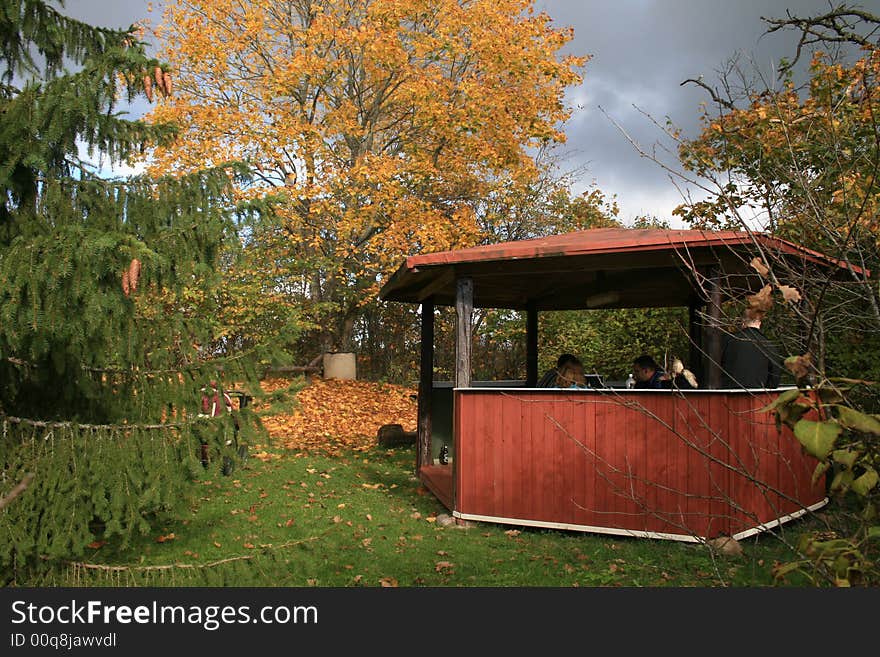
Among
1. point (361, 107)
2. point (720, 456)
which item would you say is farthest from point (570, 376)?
point (361, 107)

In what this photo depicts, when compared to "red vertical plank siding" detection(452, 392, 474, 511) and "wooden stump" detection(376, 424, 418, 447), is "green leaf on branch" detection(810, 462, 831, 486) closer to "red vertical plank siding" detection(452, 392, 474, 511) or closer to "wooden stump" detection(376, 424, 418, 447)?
"red vertical plank siding" detection(452, 392, 474, 511)

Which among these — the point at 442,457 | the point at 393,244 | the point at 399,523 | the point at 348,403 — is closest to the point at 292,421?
the point at 348,403

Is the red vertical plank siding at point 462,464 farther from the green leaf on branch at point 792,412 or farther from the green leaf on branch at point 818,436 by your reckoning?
the green leaf on branch at point 818,436

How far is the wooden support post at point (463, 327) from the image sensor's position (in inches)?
294

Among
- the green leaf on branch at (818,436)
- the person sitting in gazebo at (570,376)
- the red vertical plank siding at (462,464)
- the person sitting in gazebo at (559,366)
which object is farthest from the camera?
the person sitting in gazebo at (559,366)

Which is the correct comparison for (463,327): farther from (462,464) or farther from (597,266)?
(597,266)

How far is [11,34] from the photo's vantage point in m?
Result: 5.60

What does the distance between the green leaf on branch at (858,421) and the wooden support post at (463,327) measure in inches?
220

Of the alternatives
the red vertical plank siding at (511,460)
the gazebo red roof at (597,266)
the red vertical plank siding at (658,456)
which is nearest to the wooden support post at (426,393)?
the gazebo red roof at (597,266)

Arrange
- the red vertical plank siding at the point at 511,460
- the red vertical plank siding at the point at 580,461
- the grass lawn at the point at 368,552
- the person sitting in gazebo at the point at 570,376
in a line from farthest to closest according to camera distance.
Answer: the person sitting in gazebo at the point at 570,376 → the red vertical plank siding at the point at 511,460 → the red vertical plank siding at the point at 580,461 → the grass lawn at the point at 368,552

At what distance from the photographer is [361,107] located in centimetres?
1764

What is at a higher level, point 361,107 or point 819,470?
point 361,107

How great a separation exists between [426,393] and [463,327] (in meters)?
2.68

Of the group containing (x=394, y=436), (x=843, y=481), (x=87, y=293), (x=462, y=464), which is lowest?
(x=394, y=436)
